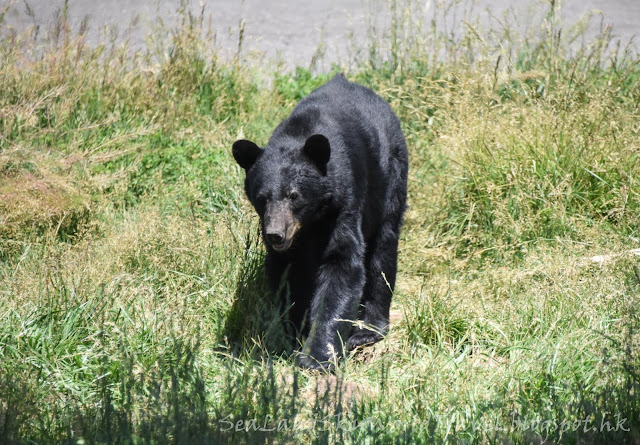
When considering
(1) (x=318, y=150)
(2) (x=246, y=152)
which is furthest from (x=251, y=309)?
(1) (x=318, y=150)

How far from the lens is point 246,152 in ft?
15.1

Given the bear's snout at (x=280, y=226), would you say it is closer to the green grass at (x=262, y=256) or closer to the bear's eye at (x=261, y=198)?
the bear's eye at (x=261, y=198)

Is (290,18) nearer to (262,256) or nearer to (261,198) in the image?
(262,256)

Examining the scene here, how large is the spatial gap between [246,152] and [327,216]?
643mm

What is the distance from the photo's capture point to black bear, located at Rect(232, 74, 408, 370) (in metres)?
4.39

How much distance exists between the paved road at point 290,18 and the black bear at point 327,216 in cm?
411

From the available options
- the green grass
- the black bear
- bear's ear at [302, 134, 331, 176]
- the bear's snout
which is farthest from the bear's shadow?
bear's ear at [302, 134, 331, 176]

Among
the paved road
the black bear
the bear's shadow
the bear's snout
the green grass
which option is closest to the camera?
the green grass

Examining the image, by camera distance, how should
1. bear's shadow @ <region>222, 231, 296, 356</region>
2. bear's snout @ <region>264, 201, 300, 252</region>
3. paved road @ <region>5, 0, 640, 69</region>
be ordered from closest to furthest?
1. bear's snout @ <region>264, 201, 300, 252</region>
2. bear's shadow @ <region>222, 231, 296, 356</region>
3. paved road @ <region>5, 0, 640, 69</region>

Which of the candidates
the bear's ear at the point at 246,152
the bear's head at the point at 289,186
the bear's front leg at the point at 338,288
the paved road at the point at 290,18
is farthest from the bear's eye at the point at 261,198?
the paved road at the point at 290,18

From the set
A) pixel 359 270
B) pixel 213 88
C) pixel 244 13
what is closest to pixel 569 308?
pixel 359 270

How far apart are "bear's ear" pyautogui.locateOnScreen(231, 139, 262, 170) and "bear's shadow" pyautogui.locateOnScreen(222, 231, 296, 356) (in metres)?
0.57

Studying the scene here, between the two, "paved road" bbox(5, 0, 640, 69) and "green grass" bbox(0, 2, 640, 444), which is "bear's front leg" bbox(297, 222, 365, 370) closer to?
"green grass" bbox(0, 2, 640, 444)

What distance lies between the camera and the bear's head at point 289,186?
4301 mm
